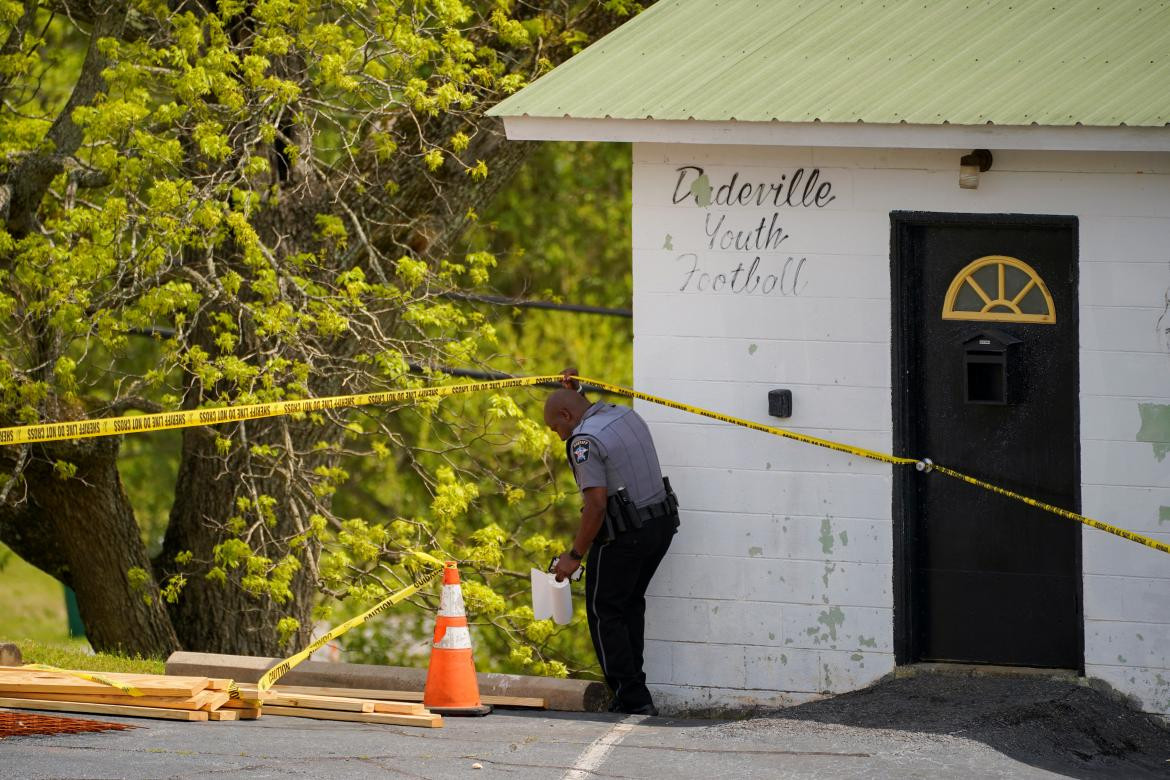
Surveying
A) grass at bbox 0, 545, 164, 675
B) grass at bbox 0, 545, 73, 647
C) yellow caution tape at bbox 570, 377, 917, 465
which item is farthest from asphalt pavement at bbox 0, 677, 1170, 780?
grass at bbox 0, 545, 73, 647

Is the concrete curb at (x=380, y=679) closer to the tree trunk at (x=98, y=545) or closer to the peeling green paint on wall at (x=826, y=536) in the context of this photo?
the peeling green paint on wall at (x=826, y=536)

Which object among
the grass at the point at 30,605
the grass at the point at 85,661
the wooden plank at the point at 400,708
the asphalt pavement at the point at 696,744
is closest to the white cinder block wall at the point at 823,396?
the asphalt pavement at the point at 696,744

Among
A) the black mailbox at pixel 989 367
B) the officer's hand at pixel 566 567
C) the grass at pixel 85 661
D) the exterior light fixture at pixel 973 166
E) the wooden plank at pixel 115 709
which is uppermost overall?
the exterior light fixture at pixel 973 166

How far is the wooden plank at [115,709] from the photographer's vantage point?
8.16 metres

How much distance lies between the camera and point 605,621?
904 cm

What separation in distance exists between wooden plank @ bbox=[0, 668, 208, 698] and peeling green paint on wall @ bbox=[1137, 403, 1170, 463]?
16.0ft

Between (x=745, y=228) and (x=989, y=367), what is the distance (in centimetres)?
149

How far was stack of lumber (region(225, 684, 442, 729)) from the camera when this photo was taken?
8234 mm

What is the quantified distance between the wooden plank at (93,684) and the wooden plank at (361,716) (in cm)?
42

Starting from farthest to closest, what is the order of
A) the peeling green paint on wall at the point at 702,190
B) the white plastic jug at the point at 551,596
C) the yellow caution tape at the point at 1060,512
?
1. the peeling green paint on wall at the point at 702,190
2. the white plastic jug at the point at 551,596
3. the yellow caution tape at the point at 1060,512

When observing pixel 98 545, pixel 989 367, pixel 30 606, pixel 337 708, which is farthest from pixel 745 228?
pixel 30 606

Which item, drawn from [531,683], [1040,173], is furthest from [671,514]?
[1040,173]

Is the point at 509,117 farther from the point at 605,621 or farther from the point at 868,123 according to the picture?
the point at 605,621

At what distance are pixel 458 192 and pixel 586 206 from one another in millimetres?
10750
